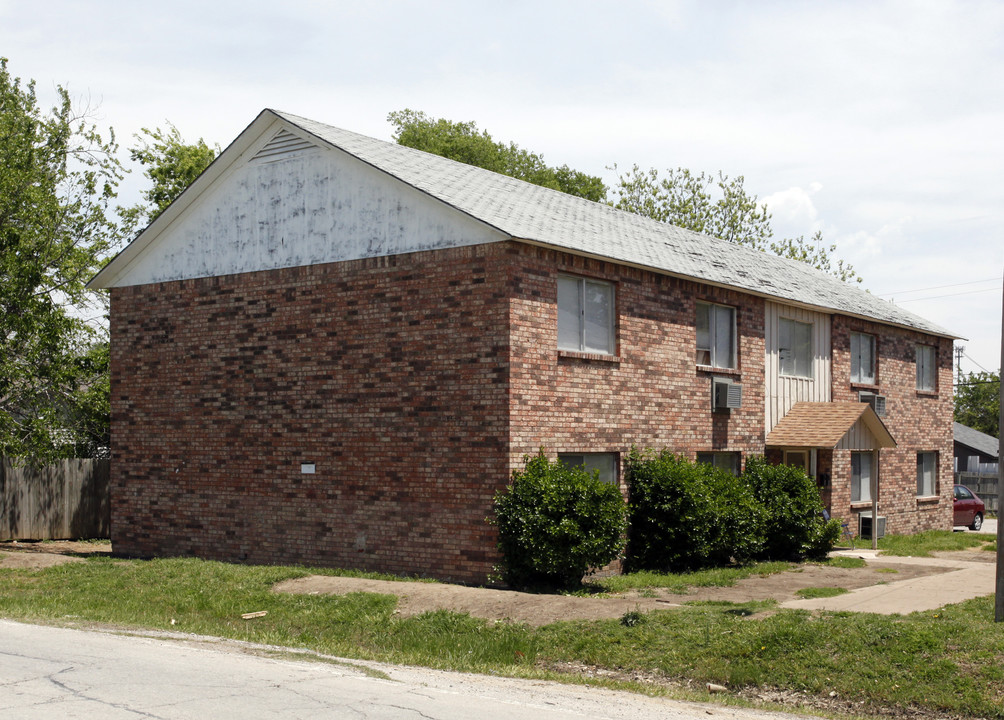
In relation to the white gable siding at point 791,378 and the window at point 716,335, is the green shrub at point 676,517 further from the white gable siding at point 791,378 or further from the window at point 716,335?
the white gable siding at point 791,378

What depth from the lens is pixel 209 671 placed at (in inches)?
379

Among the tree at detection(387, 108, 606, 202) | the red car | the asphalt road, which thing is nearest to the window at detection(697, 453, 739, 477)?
the asphalt road

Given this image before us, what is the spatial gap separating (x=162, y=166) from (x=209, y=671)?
101 ft

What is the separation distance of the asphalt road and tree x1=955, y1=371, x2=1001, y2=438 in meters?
79.6

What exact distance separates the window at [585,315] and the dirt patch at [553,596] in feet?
14.2

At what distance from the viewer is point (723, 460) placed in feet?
70.4

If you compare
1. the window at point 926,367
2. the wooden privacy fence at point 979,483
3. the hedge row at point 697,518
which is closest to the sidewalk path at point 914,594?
the hedge row at point 697,518

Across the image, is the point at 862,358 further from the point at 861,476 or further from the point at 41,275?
the point at 41,275

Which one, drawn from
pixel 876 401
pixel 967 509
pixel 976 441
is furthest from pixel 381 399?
pixel 976 441

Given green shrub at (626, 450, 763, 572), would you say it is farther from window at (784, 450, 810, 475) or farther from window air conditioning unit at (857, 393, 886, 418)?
window air conditioning unit at (857, 393, 886, 418)

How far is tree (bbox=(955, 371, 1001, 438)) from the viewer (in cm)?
8344

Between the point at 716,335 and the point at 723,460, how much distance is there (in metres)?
2.56

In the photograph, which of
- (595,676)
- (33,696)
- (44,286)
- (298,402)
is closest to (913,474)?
(298,402)

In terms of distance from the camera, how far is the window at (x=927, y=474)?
2969cm
